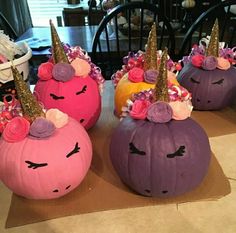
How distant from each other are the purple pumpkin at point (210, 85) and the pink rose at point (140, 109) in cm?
37

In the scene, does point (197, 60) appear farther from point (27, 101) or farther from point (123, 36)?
point (123, 36)

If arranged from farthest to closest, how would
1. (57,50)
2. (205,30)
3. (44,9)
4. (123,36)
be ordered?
(44,9)
(205,30)
(123,36)
(57,50)

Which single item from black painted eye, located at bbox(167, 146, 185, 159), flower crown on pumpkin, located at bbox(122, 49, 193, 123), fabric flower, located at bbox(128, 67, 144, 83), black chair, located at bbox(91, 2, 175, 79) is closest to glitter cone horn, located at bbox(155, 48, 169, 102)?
flower crown on pumpkin, located at bbox(122, 49, 193, 123)

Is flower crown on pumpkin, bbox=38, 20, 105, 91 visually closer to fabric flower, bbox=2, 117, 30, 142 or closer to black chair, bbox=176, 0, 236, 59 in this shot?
fabric flower, bbox=2, 117, 30, 142

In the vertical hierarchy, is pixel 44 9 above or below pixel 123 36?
below

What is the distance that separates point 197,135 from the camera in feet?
1.91

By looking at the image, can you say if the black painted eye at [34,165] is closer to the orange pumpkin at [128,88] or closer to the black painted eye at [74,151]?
the black painted eye at [74,151]

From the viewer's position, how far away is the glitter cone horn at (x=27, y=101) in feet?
1.74

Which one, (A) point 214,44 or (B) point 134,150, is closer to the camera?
(B) point 134,150

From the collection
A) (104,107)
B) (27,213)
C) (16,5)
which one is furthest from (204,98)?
(16,5)

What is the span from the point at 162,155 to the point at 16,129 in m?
0.29

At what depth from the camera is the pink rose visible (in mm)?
584

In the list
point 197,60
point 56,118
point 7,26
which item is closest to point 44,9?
point 7,26

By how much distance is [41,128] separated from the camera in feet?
1.81
